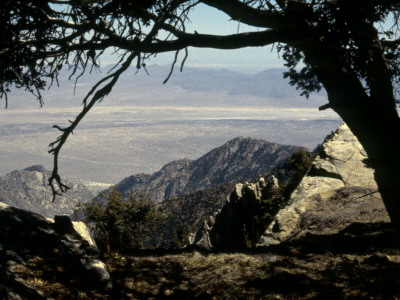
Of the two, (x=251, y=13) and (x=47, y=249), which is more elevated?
(x=251, y=13)

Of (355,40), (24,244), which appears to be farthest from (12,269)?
(355,40)

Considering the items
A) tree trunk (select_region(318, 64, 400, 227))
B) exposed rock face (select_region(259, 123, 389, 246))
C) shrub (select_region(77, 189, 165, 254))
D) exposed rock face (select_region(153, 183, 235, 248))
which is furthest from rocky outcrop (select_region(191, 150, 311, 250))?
exposed rock face (select_region(153, 183, 235, 248))

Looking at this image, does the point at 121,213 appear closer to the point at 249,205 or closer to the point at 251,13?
the point at 249,205

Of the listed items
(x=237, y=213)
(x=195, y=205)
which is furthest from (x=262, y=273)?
(x=195, y=205)

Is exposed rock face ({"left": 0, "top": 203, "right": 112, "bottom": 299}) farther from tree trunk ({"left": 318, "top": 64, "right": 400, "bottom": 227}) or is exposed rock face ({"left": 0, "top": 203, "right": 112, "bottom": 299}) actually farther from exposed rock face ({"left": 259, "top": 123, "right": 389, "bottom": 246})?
exposed rock face ({"left": 259, "top": 123, "right": 389, "bottom": 246})

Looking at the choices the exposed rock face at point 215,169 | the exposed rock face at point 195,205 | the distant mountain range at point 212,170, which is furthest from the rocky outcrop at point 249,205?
the exposed rock face at point 215,169

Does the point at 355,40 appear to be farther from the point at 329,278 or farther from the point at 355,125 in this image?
the point at 329,278

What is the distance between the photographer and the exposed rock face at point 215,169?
140125 millimetres

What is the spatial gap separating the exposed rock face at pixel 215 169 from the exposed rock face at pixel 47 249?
127 metres

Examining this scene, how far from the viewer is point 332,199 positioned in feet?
30.8

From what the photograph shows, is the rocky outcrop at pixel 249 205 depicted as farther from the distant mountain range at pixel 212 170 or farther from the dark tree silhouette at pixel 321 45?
the distant mountain range at pixel 212 170

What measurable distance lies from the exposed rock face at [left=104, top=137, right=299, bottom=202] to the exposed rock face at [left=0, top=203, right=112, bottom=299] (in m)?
127

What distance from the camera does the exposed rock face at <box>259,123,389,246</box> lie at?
24.8 ft

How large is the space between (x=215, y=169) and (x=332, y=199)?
479 feet
